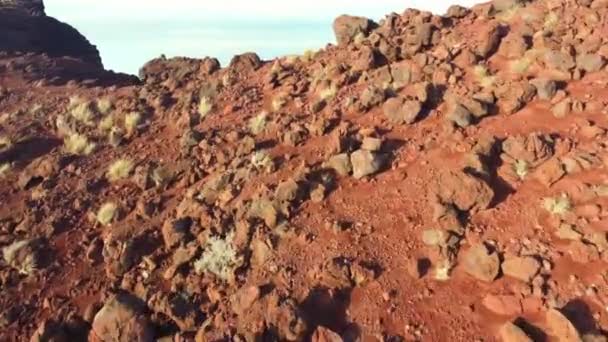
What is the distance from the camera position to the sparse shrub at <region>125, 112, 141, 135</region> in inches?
599

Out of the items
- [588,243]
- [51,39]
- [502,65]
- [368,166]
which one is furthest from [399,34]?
[51,39]

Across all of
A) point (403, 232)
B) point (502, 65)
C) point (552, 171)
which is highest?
point (502, 65)

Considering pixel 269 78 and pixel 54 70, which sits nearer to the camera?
pixel 269 78

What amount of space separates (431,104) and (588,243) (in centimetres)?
457

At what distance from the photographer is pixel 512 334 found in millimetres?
8094

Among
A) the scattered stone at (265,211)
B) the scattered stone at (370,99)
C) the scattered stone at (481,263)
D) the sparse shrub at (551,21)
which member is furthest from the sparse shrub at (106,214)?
the sparse shrub at (551,21)

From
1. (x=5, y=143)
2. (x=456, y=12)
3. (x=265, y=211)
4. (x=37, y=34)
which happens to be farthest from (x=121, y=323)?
(x=37, y=34)

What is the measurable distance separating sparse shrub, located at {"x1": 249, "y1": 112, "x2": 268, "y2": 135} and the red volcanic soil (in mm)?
36

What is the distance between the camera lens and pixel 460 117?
11609 millimetres

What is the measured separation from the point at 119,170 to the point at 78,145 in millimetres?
2055

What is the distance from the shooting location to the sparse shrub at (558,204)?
9.50m

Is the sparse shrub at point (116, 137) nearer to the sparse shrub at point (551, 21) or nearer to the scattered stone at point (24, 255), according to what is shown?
the scattered stone at point (24, 255)

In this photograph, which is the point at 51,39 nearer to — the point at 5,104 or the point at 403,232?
the point at 5,104

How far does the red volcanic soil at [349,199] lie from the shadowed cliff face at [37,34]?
1303 cm
